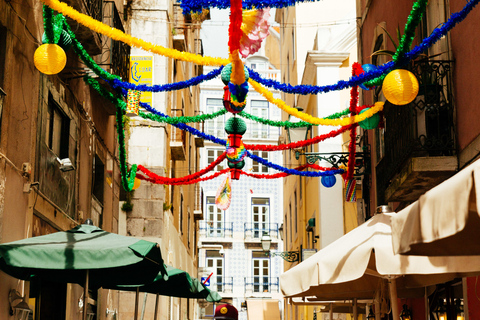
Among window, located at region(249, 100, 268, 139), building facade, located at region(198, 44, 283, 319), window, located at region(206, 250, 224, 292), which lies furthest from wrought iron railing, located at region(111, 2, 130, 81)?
window, located at region(249, 100, 268, 139)

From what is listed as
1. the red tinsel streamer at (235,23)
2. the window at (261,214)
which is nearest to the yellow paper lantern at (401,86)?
the red tinsel streamer at (235,23)

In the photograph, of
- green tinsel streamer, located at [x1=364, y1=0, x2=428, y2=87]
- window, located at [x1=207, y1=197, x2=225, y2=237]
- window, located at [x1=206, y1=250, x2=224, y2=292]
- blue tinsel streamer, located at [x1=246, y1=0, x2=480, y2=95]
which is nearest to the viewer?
green tinsel streamer, located at [x1=364, y1=0, x2=428, y2=87]

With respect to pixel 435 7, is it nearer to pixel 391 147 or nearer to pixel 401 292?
pixel 391 147

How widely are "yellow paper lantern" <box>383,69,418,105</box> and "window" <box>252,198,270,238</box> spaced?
124 feet

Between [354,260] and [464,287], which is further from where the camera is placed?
[464,287]

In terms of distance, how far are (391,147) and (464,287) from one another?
9.53 feet

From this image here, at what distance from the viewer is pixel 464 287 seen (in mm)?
9102

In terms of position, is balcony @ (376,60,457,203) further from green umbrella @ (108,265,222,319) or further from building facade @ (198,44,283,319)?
building facade @ (198,44,283,319)

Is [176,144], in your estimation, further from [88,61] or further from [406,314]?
[88,61]

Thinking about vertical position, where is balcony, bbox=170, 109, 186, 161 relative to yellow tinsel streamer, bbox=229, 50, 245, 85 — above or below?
above

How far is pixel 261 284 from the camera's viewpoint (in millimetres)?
44000

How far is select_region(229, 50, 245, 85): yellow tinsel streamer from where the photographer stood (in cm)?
769

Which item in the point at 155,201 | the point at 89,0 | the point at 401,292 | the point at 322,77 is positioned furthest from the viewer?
the point at 322,77

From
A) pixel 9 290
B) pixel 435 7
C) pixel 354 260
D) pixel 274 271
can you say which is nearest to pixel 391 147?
pixel 435 7
